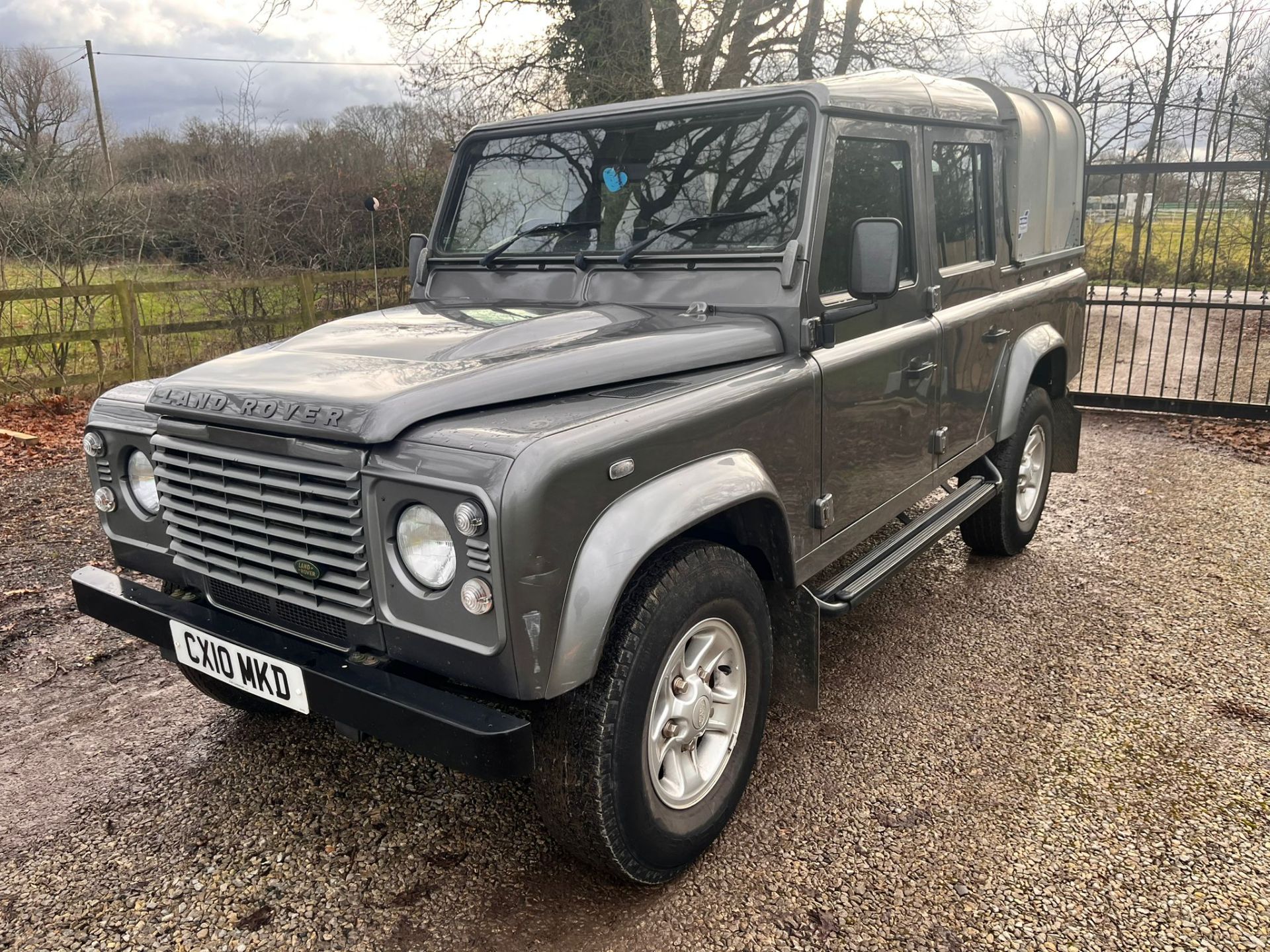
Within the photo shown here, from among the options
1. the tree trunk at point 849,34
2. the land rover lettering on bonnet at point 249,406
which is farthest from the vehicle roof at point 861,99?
the tree trunk at point 849,34

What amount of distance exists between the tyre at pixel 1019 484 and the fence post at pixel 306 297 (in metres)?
8.43

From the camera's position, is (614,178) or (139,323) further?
(139,323)

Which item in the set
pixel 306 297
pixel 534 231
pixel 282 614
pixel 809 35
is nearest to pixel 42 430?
pixel 306 297

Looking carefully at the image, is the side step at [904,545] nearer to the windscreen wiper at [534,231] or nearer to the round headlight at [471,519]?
the round headlight at [471,519]

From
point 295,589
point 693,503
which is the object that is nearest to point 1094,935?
point 693,503

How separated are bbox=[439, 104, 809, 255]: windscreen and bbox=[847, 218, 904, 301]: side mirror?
225 millimetres

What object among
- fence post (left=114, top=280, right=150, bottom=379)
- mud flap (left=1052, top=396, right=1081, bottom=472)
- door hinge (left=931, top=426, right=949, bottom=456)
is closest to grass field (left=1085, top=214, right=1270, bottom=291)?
mud flap (left=1052, top=396, right=1081, bottom=472)

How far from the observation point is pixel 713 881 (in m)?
2.61

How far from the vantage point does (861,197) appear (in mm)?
3254

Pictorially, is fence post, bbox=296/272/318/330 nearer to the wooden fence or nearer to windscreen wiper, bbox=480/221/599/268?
the wooden fence

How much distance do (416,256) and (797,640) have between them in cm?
230

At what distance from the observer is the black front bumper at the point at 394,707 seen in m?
A: 2.01

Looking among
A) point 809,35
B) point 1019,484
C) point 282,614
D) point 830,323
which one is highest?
point 809,35

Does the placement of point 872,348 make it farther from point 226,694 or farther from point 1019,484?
point 226,694
